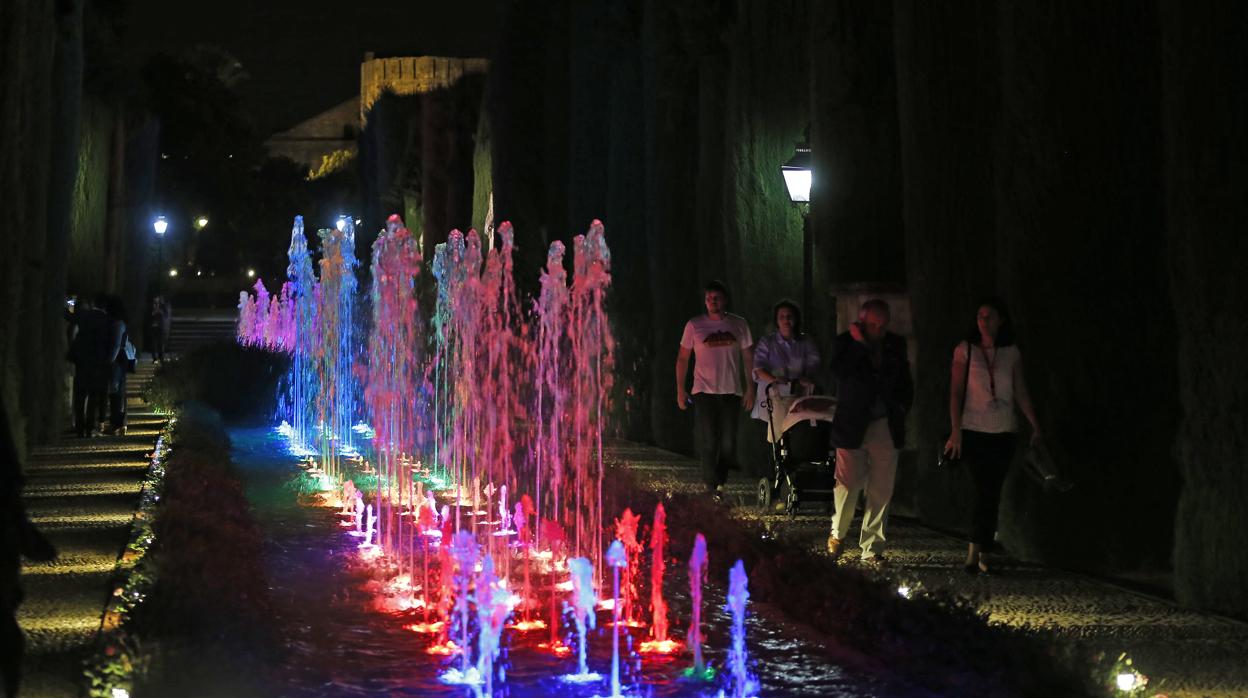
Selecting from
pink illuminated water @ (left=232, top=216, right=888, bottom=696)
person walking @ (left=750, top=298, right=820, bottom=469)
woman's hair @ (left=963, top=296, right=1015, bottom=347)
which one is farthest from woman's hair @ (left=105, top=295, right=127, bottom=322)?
woman's hair @ (left=963, top=296, right=1015, bottom=347)

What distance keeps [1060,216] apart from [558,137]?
1795cm

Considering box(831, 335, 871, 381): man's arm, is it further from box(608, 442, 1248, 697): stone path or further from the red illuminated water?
the red illuminated water

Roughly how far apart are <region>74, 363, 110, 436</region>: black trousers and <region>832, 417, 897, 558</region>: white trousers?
35.0 ft

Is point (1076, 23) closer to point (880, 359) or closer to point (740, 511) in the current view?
point (880, 359)

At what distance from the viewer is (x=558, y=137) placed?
27.1m

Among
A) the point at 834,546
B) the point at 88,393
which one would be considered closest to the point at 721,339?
the point at 834,546

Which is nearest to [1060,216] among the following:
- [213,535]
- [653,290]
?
[213,535]

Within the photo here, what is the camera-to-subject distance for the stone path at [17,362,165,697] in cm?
675

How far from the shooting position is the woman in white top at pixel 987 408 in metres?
9.09

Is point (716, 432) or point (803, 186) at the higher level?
point (803, 186)

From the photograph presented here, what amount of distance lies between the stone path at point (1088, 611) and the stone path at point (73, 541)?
3778 mm

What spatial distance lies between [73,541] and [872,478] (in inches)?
185

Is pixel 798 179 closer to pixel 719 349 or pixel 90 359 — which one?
pixel 719 349

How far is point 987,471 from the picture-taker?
921 centimetres
